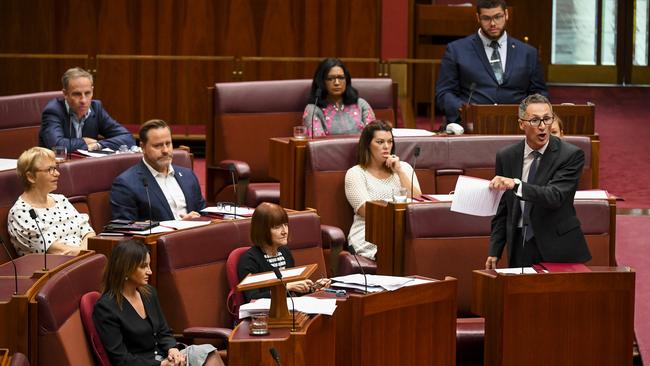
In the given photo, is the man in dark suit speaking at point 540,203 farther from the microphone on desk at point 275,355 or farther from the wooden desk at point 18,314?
the wooden desk at point 18,314

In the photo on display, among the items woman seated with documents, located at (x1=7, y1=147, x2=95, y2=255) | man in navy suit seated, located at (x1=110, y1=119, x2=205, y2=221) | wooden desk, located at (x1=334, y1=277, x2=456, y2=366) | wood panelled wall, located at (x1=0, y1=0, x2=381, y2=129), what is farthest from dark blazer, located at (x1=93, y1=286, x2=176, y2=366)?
wood panelled wall, located at (x1=0, y1=0, x2=381, y2=129)

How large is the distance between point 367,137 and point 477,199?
1336mm

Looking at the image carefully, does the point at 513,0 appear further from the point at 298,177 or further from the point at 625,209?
the point at 298,177

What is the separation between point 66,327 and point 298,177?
255cm

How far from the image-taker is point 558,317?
5.17 m

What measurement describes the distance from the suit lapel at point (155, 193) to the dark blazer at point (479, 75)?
197 cm

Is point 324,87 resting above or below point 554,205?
above

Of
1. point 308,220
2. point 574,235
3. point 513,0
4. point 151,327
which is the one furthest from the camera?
point 513,0

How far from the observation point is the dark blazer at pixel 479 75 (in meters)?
7.30

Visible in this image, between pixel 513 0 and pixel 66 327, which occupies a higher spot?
pixel 513 0

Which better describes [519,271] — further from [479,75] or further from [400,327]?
[479,75]

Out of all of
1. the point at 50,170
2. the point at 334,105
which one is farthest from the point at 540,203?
the point at 334,105

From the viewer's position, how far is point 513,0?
14375mm

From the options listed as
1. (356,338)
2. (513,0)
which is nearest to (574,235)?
(356,338)
